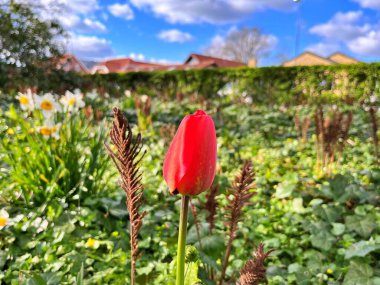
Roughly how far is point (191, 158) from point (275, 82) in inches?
459

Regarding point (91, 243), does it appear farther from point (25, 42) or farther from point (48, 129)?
point (25, 42)

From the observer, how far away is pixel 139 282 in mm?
1605

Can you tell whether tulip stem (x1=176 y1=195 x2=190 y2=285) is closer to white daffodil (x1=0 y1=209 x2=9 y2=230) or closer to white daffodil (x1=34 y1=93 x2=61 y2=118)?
white daffodil (x1=0 y1=209 x2=9 y2=230)

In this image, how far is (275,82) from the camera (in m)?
11.9

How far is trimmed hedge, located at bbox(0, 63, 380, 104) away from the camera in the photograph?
10.4m

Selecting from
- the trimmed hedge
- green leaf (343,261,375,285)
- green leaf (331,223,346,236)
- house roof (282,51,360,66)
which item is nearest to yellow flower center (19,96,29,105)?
green leaf (331,223,346,236)

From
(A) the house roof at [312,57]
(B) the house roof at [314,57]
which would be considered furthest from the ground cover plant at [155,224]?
(B) the house roof at [314,57]

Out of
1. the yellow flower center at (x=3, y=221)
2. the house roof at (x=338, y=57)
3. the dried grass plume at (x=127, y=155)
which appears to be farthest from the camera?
the house roof at (x=338, y=57)

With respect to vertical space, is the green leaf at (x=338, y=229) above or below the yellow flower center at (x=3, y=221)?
below

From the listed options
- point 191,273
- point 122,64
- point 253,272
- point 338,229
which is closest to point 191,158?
point 253,272

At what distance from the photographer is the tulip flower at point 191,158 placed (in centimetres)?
69

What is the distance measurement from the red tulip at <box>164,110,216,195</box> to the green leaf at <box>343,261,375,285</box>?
1279 mm

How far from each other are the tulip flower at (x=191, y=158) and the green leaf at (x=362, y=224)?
1.78 meters

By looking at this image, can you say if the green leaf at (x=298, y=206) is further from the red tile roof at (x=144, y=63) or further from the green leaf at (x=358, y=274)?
the red tile roof at (x=144, y=63)
